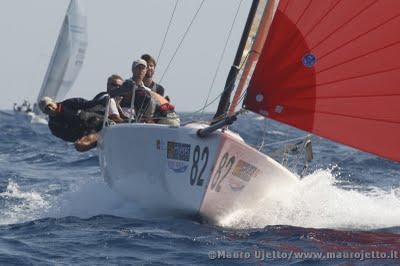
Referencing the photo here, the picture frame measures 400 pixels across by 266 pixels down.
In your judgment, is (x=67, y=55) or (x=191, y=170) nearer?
(x=191, y=170)

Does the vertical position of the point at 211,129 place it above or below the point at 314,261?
above

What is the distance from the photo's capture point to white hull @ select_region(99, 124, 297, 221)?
7102 millimetres

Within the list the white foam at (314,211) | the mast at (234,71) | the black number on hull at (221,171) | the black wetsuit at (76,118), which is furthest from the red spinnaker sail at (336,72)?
the black wetsuit at (76,118)

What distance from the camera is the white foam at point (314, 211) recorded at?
25.2 feet

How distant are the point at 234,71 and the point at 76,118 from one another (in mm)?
1610

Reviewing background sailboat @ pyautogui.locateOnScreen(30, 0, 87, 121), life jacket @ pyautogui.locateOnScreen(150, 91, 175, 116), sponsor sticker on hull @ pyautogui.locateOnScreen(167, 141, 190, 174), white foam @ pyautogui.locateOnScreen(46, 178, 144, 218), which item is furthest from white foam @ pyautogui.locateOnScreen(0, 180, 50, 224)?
background sailboat @ pyautogui.locateOnScreen(30, 0, 87, 121)

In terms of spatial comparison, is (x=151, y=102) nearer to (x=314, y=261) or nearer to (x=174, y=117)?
(x=174, y=117)

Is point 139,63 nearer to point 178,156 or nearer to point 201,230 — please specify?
point 178,156

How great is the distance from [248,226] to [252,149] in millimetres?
666

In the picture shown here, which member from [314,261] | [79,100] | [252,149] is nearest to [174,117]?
[79,100]

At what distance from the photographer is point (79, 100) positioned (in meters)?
8.44

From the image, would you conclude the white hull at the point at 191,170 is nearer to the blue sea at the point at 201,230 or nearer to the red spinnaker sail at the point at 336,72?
the blue sea at the point at 201,230

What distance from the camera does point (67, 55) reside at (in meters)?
39.0

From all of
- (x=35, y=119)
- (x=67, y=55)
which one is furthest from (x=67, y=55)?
(x=35, y=119)
